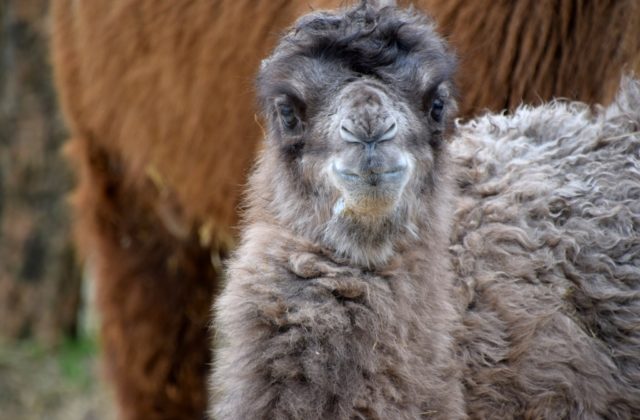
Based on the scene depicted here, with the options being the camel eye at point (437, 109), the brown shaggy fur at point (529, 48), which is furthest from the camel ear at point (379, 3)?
the brown shaggy fur at point (529, 48)

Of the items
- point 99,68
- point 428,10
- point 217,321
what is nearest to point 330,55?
point 217,321

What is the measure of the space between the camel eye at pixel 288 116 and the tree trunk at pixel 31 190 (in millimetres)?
5890

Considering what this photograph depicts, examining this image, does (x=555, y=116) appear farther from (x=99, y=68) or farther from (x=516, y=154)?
(x=99, y=68)

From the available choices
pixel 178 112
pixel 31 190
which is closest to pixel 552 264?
pixel 178 112

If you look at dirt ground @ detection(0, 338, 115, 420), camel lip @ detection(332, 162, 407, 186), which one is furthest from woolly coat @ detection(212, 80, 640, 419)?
dirt ground @ detection(0, 338, 115, 420)

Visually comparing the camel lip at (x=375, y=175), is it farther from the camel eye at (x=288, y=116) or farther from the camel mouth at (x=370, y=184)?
the camel eye at (x=288, y=116)

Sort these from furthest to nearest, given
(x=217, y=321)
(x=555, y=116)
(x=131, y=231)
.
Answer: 1. (x=131, y=231)
2. (x=555, y=116)
3. (x=217, y=321)

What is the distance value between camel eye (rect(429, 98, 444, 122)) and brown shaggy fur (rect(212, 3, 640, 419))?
0.33ft

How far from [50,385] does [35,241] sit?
1109mm

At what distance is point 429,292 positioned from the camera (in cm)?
354

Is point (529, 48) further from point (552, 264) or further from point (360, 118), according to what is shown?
point (360, 118)

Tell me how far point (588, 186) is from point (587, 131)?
27cm

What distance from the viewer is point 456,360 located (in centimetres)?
354

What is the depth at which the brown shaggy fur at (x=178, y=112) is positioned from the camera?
15.8 feet
